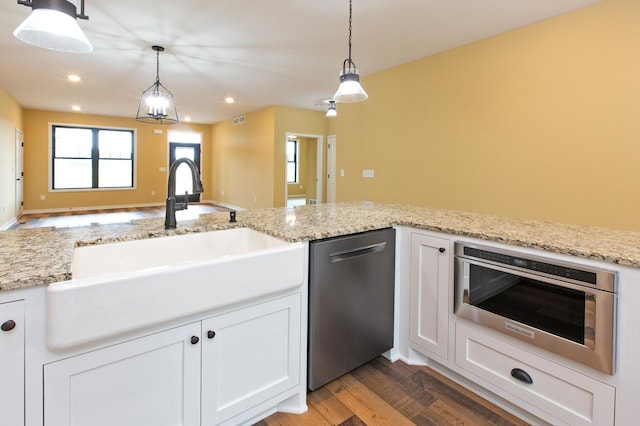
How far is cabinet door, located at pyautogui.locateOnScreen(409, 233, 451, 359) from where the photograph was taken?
187 centimetres

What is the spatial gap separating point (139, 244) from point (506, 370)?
6.23ft

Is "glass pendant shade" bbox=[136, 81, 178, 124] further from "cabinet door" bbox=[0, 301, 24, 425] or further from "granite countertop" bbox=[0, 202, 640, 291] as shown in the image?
"cabinet door" bbox=[0, 301, 24, 425]

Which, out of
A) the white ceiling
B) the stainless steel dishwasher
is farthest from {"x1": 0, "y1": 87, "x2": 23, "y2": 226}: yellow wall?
the stainless steel dishwasher

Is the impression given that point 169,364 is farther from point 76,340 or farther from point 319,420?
point 319,420

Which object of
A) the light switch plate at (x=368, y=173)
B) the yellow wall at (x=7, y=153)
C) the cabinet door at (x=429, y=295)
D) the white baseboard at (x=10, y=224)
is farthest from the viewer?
the white baseboard at (x=10, y=224)

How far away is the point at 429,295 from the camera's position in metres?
1.95

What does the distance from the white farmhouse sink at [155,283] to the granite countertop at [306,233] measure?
60 mm

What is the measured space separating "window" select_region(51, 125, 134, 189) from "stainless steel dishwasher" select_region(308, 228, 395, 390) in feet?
31.4

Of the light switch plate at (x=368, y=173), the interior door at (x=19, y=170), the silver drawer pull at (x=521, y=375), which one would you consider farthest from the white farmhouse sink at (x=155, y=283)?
the interior door at (x=19, y=170)

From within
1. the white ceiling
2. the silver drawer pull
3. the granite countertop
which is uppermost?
the white ceiling

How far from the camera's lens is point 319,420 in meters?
1.63

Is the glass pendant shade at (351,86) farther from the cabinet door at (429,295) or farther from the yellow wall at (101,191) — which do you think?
the yellow wall at (101,191)

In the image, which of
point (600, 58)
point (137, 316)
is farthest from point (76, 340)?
point (600, 58)

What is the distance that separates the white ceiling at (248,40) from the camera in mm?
2857
